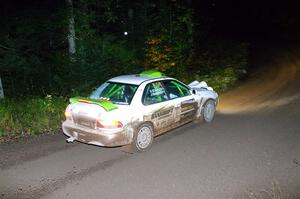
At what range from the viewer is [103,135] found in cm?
726

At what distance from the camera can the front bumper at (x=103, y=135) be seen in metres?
7.25

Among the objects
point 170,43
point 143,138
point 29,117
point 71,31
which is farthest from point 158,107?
point 170,43

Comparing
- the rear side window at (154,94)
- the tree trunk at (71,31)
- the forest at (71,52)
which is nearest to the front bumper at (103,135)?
the rear side window at (154,94)

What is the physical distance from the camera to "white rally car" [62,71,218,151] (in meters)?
7.29

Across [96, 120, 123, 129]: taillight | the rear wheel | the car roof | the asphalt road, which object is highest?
the car roof

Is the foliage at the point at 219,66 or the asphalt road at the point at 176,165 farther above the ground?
the foliage at the point at 219,66

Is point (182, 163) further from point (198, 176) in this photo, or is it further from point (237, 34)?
point (237, 34)

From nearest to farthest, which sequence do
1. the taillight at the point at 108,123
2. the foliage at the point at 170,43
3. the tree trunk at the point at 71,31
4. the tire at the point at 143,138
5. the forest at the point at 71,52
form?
1. the taillight at the point at 108,123
2. the tire at the point at 143,138
3. the forest at the point at 71,52
4. the tree trunk at the point at 71,31
5. the foliage at the point at 170,43

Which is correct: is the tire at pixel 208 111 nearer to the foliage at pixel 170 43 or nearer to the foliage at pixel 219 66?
the foliage at pixel 219 66

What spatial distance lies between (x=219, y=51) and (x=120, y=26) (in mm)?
7865

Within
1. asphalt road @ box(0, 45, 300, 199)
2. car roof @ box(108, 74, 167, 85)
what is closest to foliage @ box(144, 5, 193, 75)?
asphalt road @ box(0, 45, 300, 199)

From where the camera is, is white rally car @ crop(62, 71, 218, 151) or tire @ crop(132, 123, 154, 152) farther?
tire @ crop(132, 123, 154, 152)

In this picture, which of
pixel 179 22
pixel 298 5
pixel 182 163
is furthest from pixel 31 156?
pixel 298 5

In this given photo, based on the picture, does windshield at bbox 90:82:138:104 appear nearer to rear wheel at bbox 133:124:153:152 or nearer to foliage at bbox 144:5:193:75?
rear wheel at bbox 133:124:153:152
